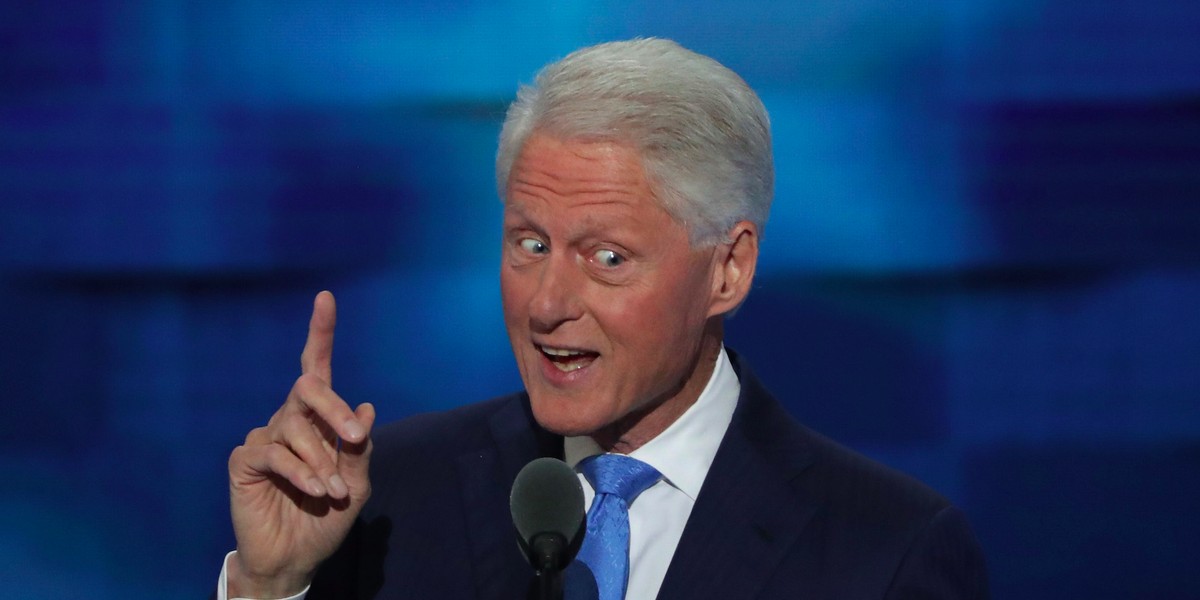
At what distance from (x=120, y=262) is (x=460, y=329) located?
0.71m

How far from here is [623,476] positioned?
203cm

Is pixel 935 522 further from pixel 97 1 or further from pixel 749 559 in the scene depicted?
pixel 97 1

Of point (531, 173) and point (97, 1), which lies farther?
point (97, 1)

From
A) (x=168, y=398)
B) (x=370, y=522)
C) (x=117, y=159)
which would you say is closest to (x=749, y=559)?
(x=370, y=522)

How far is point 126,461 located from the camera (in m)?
2.97

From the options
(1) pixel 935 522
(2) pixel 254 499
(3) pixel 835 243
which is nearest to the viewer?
(2) pixel 254 499

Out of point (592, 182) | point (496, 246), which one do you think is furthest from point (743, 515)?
point (496, 246)

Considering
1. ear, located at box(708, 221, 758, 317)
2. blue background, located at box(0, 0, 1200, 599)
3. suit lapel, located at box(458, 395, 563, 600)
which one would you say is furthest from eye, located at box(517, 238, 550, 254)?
blue background, located at box(0, 0, 1200, 599)

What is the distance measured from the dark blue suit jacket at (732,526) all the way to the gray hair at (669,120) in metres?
0.36

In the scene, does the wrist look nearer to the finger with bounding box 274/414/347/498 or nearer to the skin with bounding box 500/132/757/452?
the finger with bounding box 274/414/347/498

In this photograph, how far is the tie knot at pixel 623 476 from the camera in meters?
2.03

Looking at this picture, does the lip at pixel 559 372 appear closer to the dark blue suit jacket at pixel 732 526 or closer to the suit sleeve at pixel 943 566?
the dark blue suit jacket at pixel 732 526

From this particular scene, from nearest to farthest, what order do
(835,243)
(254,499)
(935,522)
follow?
(254,499) → (935,522) → (835,243)

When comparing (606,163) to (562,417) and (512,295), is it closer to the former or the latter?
(512,295)
